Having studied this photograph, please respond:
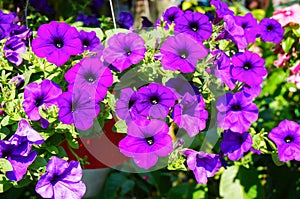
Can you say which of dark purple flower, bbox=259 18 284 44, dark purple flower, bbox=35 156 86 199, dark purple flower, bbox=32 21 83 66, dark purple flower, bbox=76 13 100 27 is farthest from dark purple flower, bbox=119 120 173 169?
dark purple flower, bbox=76 13 100 27

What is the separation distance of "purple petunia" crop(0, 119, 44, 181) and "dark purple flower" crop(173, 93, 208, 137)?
269mm

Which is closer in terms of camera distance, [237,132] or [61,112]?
[61,112]

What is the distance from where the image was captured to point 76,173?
1020 millimetres

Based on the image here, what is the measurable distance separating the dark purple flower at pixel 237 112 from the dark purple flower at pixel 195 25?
149 mm

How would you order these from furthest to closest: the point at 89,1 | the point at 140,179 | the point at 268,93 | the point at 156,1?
the point at 156,1, the point at 140,179, the point at 268,93, the point at 89,1

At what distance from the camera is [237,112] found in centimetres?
115

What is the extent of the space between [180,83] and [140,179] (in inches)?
43.6

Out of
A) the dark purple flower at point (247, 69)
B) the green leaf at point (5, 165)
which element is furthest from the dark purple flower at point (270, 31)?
the green leaf at point (5, 165)

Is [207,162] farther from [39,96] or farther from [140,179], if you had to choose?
[140,179]

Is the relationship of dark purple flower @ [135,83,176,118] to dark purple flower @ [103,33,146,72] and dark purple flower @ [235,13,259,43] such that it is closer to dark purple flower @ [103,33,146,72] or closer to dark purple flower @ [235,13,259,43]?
dark purple flower @ [103,33,146,72]

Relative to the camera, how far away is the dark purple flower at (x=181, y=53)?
1.08m

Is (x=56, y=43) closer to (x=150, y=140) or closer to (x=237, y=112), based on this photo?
(x=150, y=140)

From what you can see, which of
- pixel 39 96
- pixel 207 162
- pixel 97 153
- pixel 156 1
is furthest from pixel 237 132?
pixel 156 1

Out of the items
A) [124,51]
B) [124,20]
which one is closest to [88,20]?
[124,20]
